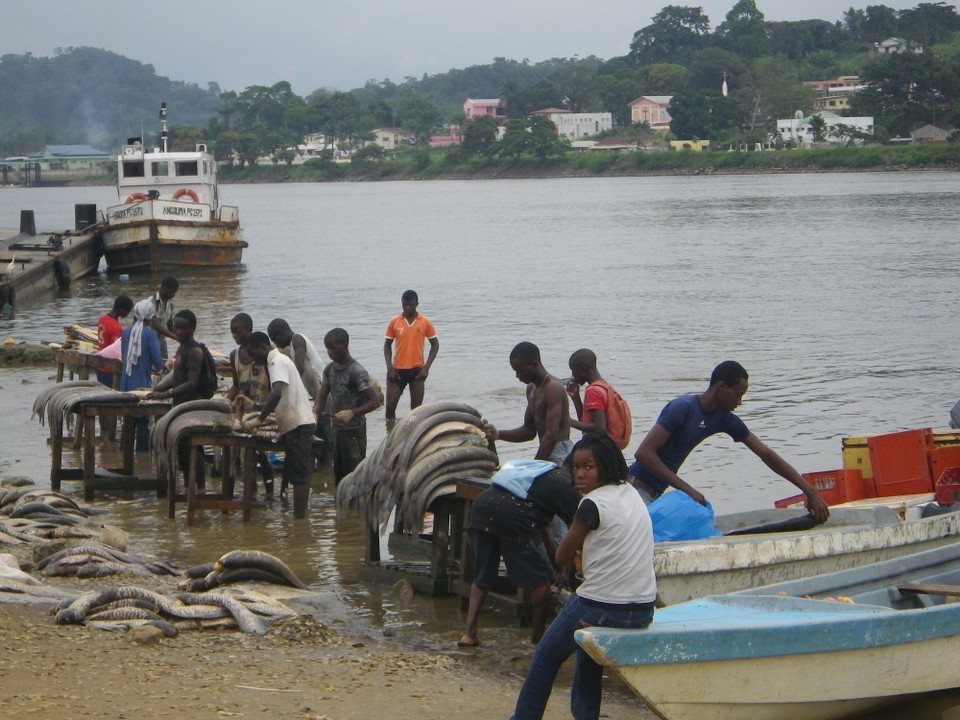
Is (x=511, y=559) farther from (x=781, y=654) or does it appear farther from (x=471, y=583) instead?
(x=781, y=654)

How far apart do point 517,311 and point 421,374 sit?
1652 centimetres

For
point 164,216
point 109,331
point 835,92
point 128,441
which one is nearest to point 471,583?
point 128,441

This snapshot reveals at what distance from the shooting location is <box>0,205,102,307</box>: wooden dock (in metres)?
31.2

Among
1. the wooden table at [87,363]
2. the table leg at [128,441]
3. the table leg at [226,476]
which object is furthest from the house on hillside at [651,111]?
the table leg at [226,476]

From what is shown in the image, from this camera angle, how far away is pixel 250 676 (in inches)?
267

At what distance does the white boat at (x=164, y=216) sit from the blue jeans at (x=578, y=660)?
3247cm

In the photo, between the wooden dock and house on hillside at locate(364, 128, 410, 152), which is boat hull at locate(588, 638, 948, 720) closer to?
the wooden dock

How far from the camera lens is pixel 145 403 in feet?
37.5

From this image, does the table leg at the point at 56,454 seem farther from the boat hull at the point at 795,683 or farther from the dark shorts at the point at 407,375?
the boat hull at the point at 795,683

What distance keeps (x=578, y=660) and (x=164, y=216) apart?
32.9 metres

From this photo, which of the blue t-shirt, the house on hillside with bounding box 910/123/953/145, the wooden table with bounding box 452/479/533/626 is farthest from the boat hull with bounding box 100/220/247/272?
the house on hillside with bounding box 910/123/953/145

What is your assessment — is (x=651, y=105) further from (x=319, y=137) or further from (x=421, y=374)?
(x=421, y=374)

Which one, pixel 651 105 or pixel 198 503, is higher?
pixel 651 105

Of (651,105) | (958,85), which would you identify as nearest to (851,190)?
(958,85)
